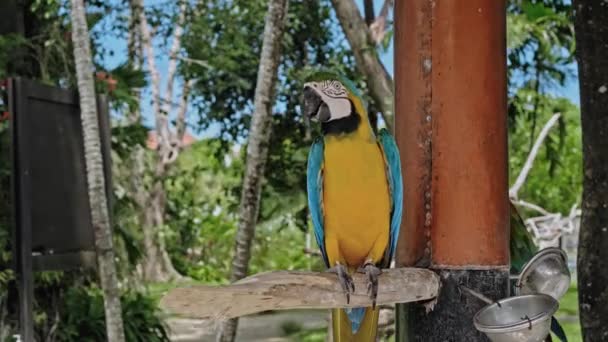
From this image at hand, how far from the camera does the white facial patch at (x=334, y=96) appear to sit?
4.70ft

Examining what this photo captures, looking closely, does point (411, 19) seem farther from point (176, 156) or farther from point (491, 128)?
point (176, 156)

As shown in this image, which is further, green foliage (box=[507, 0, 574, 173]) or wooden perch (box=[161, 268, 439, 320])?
green foliage (box=[507, 0, 574, 173])

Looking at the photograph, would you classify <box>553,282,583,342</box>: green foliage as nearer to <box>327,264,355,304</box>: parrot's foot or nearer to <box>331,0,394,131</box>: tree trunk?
<box>331,0,394,131</box>: tree trunk

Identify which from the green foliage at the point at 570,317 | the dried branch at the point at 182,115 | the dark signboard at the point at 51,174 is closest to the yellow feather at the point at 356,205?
the dark signboard at the point at 51,174

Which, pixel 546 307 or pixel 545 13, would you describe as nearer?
pixel 546 307

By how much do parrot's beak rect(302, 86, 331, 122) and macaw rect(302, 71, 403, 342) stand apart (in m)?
0.01

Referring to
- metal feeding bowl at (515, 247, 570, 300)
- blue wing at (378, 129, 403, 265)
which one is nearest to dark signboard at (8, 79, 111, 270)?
blue wing at (378, 129, 403, 265)

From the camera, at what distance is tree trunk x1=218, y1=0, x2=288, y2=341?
3.51 metres

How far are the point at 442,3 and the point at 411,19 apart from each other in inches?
3.0

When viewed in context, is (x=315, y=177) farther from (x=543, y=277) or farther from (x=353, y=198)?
(x=543, y=277)

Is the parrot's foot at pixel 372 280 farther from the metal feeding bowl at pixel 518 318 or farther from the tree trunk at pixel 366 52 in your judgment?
the tree trunk at pixel 366 52

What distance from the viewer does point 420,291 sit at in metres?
1.56

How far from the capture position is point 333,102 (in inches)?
58.1

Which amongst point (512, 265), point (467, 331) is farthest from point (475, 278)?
point (512, 265)
